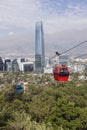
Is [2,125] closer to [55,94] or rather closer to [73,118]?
[73,118]

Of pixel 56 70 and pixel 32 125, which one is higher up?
pixel 56 70

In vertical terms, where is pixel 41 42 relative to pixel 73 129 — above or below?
above

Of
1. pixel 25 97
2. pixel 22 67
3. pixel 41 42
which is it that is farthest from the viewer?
A: pixel 41 42

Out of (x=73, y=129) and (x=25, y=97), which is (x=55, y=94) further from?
(x=73, y=129)

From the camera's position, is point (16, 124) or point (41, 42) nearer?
point (16, 124)

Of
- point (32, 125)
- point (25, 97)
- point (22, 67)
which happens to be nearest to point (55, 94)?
point (25, 97)

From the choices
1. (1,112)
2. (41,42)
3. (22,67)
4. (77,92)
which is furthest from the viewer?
(41,42)

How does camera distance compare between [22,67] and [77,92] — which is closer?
[77,92]

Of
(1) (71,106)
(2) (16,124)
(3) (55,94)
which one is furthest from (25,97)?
(2) (16,124)

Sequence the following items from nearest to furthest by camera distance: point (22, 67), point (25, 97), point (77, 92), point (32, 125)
→ 1. point (32, 125)
2. point (25, 97)
3. point (77, 92)
4. point (22, 67)
